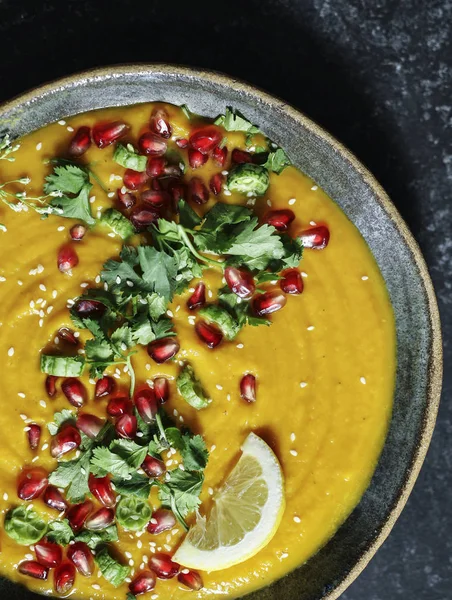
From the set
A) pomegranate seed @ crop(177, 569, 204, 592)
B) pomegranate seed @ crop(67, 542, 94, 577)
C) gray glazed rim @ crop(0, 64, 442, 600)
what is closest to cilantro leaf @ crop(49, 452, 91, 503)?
pomegranate seed @ crop(67, 542, 94, 577)

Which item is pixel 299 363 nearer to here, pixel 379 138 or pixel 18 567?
pixel 379 138

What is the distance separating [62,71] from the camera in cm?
319

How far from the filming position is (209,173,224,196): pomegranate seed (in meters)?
2.93

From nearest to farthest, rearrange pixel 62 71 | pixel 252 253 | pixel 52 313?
1. pixel 252 253
2. pixel 52 313
3. pixel 62 71

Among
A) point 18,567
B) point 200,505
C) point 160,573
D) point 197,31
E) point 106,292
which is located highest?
point 197,31

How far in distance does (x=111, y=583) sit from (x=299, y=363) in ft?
4.23

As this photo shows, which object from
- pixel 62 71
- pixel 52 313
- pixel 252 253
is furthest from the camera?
pixel 62 71

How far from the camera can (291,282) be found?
294 centimetres

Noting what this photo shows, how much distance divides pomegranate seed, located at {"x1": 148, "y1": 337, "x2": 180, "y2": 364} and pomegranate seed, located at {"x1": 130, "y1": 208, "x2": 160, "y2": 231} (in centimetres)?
49

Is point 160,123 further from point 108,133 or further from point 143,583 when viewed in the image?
point 143,583

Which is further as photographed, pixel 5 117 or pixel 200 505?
pixel 200 505

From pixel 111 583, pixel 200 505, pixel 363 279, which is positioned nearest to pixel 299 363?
pixel 363 279

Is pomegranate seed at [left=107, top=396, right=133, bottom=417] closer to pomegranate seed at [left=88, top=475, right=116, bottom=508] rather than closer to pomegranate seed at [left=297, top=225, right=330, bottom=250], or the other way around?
pomegranate seed at [left=88, top=475, right=116, bottom=508]

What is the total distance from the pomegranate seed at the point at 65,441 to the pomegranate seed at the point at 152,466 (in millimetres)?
303
